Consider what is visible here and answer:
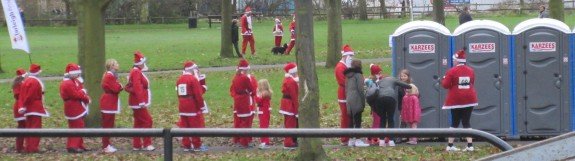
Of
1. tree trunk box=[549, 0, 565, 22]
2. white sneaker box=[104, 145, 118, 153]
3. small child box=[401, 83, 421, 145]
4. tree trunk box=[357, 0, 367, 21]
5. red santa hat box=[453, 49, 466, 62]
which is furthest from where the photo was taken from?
tree trunk box=[357, 0, 367, 21]

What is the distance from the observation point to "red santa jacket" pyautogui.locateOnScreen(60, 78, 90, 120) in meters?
15.3

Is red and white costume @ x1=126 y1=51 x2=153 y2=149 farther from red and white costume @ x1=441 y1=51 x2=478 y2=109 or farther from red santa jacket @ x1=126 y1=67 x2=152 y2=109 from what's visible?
red and white costume @ x1=441 y1=51 x2=478 y2=109

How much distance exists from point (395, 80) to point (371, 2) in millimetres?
70466

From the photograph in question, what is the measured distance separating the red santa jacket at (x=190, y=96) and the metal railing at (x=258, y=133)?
27.5 feet

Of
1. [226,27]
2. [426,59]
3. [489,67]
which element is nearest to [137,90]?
[426,59]

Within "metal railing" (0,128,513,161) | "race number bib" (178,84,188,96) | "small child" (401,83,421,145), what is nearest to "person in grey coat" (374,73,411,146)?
"small child" (401,83,421,145)

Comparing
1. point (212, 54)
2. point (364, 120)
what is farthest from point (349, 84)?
point (212, 54)

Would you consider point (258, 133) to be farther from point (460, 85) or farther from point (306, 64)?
point (460, 85)

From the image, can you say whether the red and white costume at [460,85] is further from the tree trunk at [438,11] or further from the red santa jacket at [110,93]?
the tree trunk at [438,11]

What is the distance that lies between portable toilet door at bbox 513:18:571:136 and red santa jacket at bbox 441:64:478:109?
1.50 m

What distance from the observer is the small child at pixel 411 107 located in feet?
51.9

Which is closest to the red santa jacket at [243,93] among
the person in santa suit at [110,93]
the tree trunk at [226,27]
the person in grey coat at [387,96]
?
the person in santa suit at [110,93]

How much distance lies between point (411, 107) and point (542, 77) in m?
2.25

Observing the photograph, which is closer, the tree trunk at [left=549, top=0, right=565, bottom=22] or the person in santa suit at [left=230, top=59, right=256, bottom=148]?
the person in santa suit at [left=230, top=59, right=256, bottom=148]
